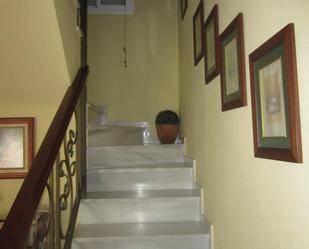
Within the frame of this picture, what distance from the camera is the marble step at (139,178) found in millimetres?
2396

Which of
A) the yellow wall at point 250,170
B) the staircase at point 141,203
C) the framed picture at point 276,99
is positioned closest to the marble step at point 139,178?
the staircase at point 141,203

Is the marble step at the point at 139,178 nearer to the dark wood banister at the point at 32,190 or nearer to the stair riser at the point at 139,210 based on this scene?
the stair riser at the point at 139,210

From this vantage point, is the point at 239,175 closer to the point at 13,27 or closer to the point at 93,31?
the point at 13,27

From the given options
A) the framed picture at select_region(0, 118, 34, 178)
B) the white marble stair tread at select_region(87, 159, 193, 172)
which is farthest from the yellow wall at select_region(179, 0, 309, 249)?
the framed picture at select_region(0, 118, 34, 178)

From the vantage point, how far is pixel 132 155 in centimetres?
273

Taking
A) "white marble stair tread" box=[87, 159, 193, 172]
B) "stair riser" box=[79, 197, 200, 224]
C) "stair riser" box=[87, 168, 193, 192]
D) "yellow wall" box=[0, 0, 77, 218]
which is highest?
"yellow wall" box=[0, 0, 77, 218]

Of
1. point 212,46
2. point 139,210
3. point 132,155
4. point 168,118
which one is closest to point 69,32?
A: point 212,46

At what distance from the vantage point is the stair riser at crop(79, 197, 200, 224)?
2.09 m

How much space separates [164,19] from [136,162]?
6.85ft

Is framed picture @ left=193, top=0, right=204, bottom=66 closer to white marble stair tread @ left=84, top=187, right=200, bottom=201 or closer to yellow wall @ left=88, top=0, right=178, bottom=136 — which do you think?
white marble stair tread @ left=84, top=187, right=200, bottom=201

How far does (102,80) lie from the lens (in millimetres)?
3865

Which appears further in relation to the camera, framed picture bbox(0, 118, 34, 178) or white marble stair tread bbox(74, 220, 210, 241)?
framed picture bbox(0, 118, 34, 178)

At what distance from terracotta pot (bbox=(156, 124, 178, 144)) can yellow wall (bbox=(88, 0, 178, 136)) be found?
532 mm

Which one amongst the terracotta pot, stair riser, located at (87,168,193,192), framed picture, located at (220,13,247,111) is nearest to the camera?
framed picture, located at (220,13,247,111)
